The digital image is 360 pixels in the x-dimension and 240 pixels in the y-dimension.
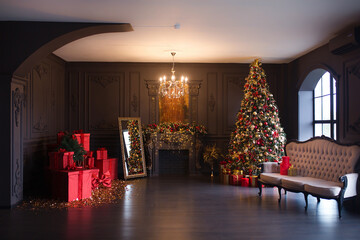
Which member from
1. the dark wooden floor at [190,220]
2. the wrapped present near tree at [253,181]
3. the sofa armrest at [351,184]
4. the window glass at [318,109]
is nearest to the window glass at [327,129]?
the window glass at [318,109]

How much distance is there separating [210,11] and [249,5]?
1.97ft

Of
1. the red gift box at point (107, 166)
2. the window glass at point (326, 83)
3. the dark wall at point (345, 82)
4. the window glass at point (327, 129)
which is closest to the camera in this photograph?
the dark wall at point (345, 82)

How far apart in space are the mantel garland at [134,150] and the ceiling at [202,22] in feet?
6.32

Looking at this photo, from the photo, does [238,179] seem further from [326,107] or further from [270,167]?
[326,107]

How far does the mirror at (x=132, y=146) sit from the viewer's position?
26.5 feet

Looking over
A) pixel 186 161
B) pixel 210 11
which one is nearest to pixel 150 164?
pixel 186 161

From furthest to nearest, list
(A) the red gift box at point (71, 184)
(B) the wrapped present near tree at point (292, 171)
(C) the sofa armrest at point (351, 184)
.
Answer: (B) the wrapped present near tree at point (292, 171) < (A) the red gift box at point (71, 184) < (C) the sofa armrest at point (351, 184)

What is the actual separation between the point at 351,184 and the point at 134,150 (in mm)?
5192

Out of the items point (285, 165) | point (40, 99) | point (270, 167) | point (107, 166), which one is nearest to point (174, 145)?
point (107, 166)

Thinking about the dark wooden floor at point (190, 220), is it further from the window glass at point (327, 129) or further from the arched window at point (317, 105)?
the arched window at point (317, 105)

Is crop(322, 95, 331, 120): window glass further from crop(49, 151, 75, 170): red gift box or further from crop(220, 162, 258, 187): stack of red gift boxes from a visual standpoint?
crop(49, 151, 75, 170): red gift box

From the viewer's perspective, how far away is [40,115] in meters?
7.05

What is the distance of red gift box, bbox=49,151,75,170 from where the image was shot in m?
5.71

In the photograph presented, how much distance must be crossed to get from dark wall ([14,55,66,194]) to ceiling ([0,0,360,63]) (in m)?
0.68
